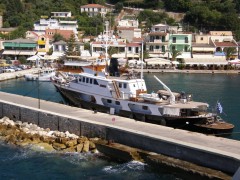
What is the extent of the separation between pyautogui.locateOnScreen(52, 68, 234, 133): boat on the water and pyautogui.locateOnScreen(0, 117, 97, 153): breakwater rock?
550 cm

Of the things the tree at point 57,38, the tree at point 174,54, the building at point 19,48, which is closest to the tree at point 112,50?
the tree at point 174,54

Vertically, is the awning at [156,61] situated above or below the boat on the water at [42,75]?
above

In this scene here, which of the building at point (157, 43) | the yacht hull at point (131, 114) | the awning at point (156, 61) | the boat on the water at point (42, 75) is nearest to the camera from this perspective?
the yacht hull at point (131, 114)

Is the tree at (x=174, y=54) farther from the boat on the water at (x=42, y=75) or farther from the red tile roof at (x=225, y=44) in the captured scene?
the boat on the water at (x=42, y=75)

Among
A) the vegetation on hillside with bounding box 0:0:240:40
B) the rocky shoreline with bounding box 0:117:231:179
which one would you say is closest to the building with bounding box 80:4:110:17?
the vegetation on hillside with bounding box 0:0:240:40

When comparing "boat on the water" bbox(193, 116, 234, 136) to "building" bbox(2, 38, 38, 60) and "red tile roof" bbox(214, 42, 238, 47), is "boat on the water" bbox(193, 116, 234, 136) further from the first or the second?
"red tile roof" bbox(214, 42, 238, 47)

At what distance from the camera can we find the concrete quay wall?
20234 millimetres

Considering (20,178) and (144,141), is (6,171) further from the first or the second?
(144,141)

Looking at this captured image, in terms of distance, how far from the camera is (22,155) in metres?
24.2

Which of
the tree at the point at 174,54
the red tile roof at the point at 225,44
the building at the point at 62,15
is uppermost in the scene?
the building at the point at 62,15

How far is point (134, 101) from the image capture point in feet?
99.7

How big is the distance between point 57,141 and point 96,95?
803cm

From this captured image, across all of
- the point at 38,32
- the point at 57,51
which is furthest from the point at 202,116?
the point at 38,32

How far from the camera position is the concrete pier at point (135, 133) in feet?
67.5
